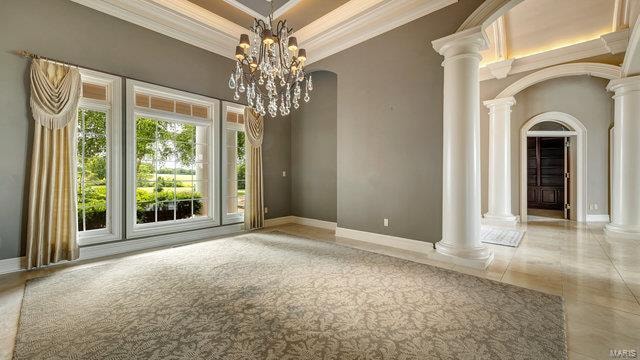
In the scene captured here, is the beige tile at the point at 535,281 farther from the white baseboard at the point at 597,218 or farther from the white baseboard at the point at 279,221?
the white baseboard at the point at 597,218

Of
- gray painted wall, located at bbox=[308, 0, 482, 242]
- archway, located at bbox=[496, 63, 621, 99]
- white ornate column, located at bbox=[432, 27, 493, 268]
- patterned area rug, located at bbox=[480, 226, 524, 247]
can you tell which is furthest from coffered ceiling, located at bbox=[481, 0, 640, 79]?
patterned area rug, located at bbox=[480, 226, 524, 247]

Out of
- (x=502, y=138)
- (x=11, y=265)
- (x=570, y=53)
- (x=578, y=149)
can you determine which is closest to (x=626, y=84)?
(x=570, y=53)

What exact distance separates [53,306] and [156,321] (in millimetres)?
1110

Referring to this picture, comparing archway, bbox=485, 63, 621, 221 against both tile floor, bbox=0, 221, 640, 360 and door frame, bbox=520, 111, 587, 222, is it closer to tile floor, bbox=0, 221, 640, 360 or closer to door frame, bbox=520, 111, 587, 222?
door frame, bbox=520, 111, 587, 222

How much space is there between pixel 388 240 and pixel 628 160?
491 cm

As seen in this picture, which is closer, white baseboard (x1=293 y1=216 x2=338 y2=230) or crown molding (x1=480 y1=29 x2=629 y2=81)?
crown molding (x1=480 y1=29 x2=629 y2=81)

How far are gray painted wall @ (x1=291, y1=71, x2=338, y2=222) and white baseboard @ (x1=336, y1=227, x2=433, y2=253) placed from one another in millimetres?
945

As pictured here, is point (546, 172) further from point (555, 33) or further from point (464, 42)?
point (464, 42)

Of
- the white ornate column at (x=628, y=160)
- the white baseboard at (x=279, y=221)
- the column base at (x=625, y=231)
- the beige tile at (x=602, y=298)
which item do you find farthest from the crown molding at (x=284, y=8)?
the column base at (x=625, y=231)

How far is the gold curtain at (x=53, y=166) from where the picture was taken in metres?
3.26

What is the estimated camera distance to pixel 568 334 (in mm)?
1957

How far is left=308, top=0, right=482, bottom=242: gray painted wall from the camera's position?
3.90 meters

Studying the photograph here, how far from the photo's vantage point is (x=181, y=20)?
14.3ft

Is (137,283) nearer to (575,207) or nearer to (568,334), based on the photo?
(568,334)
